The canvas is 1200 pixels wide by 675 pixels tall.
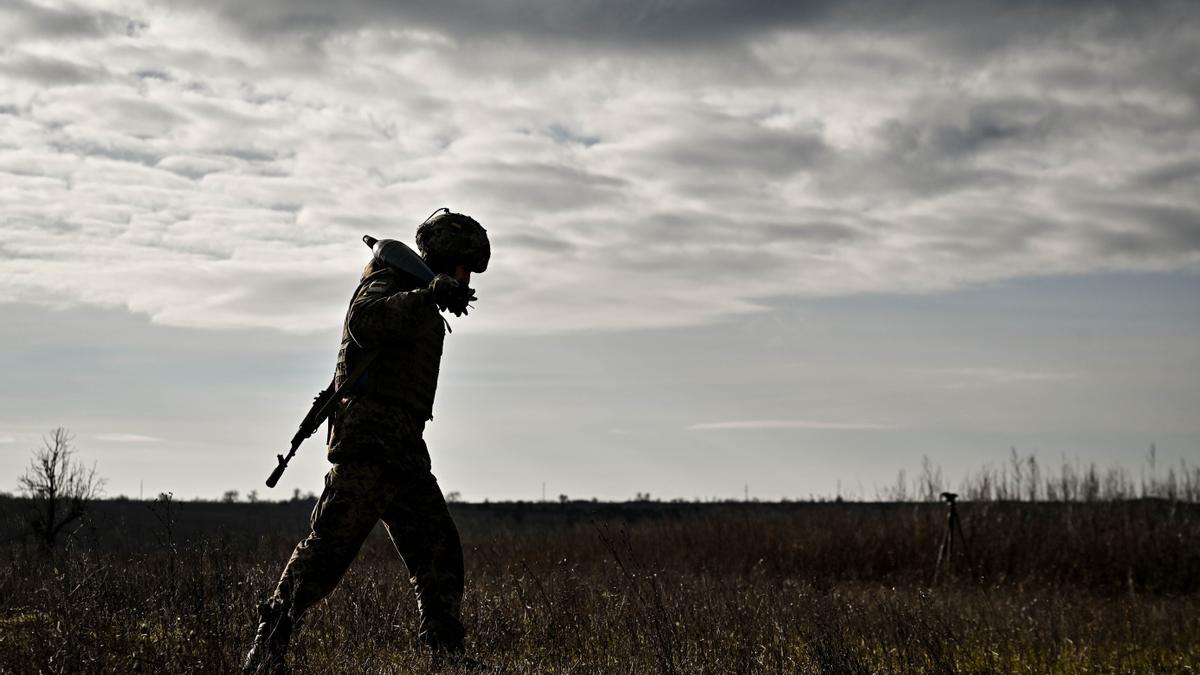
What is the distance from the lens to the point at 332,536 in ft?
20.0

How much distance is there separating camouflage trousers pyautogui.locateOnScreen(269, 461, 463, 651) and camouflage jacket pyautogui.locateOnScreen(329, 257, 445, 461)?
133 mm

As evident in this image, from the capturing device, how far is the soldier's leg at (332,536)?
19.6ft

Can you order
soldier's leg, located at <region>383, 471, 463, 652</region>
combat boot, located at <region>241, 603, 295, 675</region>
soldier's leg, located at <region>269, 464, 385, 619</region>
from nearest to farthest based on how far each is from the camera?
combat boot, located at <region>241, 603, 295, 675</region>, soldier's leg, located at <region>269, 464, 385, 619</region>, soldier's leg, located at <region>383, 471, 463, 652</region>

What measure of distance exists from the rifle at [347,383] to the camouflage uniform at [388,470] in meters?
0.06

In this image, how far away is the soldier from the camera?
5.98 m

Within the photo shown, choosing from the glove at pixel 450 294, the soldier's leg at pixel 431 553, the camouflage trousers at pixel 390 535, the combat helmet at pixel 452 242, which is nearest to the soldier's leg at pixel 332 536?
the camouflage trousers at pixel 390 535

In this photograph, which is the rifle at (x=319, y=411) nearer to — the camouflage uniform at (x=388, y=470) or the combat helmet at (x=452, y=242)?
the camouflage uniform at (x=388, y=470)

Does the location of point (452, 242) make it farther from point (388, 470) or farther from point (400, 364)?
point (388, 470)

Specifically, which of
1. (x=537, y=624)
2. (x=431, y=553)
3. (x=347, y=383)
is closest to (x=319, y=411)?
(x=347, y=383)

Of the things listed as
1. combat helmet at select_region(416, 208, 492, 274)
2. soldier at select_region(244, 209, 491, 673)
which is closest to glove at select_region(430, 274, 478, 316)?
soldier at select_region(244, 209, 491, 673)

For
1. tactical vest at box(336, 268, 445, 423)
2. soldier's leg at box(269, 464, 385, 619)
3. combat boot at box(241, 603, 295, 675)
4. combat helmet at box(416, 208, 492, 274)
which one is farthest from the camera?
combat helmet at box(416, 208, 492, 274)

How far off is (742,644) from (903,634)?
133 centimetres

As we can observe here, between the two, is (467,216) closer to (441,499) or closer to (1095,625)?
(441,499)

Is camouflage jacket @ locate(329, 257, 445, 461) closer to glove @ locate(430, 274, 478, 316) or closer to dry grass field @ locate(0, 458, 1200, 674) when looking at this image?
glove @ locate(430, 274, 478, 316)
